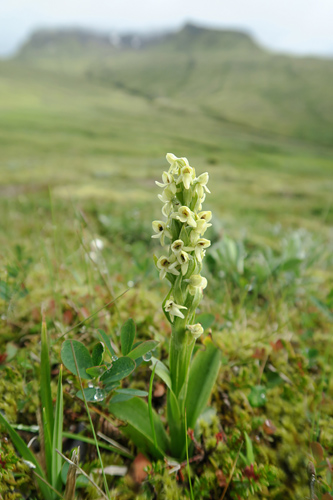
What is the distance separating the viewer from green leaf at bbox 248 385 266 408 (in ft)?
6.98

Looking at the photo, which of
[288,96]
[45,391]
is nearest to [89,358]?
[45,391]

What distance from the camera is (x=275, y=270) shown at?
3.95 m

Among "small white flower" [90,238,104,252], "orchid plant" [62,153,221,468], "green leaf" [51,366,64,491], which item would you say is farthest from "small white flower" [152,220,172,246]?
"small white flower" [90,238,104,252]

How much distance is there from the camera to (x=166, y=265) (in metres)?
1.61

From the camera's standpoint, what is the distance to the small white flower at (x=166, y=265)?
157cm

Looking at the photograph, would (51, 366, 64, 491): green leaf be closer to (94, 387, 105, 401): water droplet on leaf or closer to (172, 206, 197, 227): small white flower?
(94, 387, 105, 401): water droplet on leaf

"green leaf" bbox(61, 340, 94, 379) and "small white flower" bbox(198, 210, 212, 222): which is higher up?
"small white flower" bbox(198, 210, 212, 222)

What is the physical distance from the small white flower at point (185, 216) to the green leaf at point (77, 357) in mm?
884

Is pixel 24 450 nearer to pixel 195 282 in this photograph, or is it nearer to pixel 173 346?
pixel 173 346

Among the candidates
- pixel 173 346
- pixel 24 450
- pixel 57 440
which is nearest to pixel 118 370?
pixel 173 346

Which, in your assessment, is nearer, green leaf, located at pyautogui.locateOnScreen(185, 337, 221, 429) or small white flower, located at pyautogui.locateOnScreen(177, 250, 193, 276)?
small white flower, located at pyautogui.locateOnScreen(177, 250, 193, 276)

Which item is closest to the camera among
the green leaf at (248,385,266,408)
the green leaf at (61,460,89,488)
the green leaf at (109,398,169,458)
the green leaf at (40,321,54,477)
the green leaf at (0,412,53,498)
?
the green leaf at (0,412,53,498)

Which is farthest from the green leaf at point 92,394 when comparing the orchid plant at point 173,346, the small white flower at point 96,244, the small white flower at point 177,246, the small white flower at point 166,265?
the small white flower at point 96,244

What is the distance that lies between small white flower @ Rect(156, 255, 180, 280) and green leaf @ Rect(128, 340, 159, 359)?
37 centimetres
